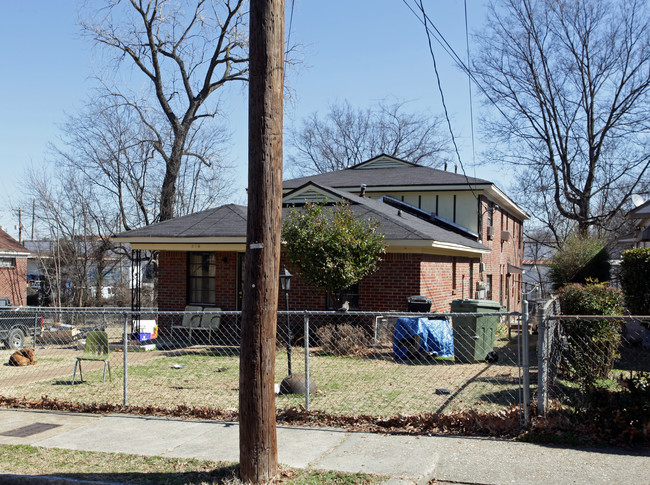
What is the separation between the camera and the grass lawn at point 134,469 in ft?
17.2

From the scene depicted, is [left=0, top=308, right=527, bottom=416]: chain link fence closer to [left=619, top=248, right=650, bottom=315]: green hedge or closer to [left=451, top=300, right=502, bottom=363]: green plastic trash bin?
[left=451, top=300, right=502, bottom=363]: green plastic trash bin

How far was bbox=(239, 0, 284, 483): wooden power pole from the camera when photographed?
5195 millimetres

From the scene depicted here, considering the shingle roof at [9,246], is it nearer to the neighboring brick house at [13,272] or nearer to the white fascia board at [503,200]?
the neighboring brick house at [13,272]

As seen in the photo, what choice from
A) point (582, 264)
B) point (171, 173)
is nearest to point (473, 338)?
point (582, 264)

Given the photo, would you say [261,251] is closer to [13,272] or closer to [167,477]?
[167,477]

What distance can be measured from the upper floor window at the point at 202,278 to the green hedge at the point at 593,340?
10001mm

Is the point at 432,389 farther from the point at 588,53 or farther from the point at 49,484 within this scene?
the point at 588,53

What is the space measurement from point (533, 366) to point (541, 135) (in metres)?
24.0

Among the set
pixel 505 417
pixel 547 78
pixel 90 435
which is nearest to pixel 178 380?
pixel 90 435

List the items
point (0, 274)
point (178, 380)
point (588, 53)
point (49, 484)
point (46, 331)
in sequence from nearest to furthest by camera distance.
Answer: point (49, 484) < point (178, 380) < point (46, 331) < point (0, 274) < point (588, 53)

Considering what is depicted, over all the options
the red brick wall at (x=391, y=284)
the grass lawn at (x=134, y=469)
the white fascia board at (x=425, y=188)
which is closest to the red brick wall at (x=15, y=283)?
the white fascia board at (x=425, y=188)

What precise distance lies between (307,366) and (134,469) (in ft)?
8.34

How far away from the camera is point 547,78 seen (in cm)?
3100

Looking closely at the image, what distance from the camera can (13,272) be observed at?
2766 centimetres
